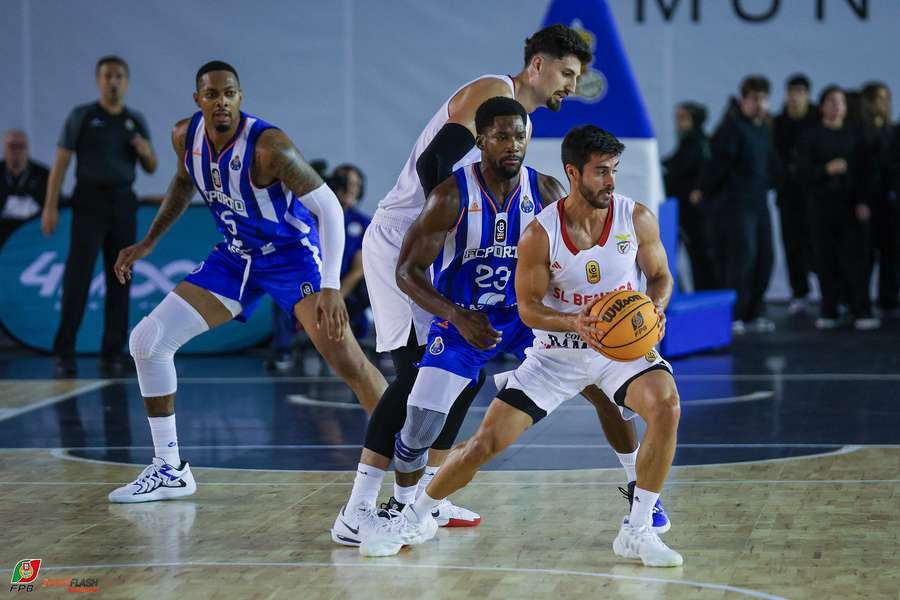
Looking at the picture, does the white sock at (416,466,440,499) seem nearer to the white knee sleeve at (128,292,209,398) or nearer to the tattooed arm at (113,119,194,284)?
the white knee sleeve at (128,292,209,398)

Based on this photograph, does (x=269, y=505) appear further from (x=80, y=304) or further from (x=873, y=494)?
(x=80, y=304)

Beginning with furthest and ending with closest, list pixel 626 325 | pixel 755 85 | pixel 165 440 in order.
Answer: pixel 755 85, pixel 165 440, pixel 626 325

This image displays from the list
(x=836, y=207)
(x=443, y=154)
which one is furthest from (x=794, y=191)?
(x=443, y=154)

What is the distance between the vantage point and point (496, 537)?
220 inches

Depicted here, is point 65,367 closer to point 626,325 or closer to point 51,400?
point 51,400

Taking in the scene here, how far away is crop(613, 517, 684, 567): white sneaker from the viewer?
508 cm

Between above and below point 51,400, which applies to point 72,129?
above

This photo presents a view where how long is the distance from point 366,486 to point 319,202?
4.25 feet

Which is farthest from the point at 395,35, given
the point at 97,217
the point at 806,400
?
the point at 806,400

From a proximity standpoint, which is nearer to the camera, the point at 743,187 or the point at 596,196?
the point at 596,196

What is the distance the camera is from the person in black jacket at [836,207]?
523 inches

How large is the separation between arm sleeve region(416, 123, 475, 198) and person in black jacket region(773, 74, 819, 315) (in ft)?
28.2

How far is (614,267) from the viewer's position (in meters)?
5.30

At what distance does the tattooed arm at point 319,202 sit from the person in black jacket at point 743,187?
7219mm
